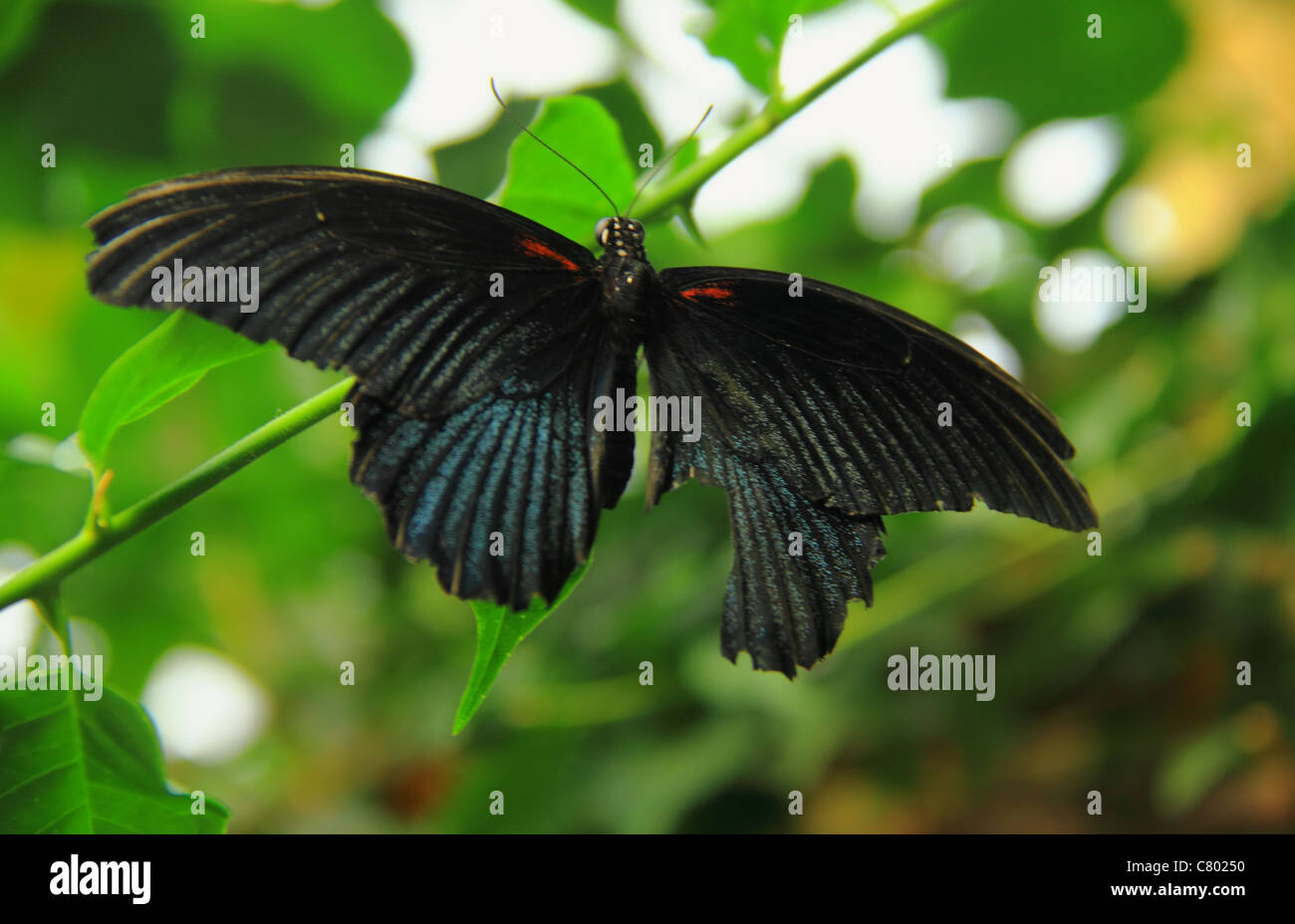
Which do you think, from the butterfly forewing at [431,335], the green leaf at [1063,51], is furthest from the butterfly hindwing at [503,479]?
the green leaf at [1063,51]

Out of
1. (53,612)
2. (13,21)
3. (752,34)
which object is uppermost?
(13,21)

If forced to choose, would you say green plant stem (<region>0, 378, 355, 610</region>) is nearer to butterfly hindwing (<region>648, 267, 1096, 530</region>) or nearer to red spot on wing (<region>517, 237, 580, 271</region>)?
red spot on wing (<region>517, 237, 580, 271</region>)

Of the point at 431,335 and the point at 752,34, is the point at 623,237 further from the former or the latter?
the point at 752,34

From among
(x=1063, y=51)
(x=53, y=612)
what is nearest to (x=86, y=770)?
(x=53, y=612)

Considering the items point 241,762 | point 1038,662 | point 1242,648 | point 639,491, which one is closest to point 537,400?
point 639,491

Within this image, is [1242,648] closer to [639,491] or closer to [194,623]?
[639,491]

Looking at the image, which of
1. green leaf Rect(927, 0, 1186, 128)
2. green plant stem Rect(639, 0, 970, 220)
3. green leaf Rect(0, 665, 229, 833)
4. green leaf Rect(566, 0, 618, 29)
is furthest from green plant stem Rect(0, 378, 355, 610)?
green leaf Rect(927, 0, 1186, 128)
